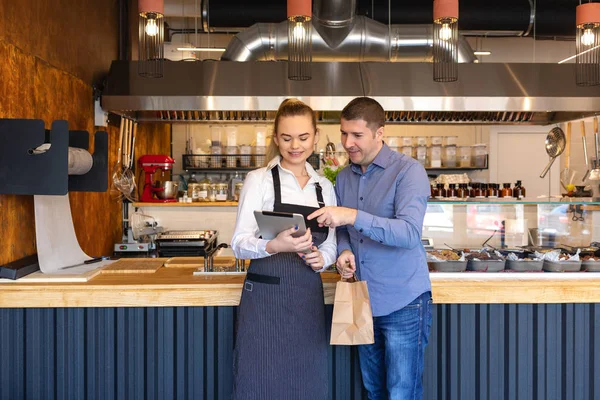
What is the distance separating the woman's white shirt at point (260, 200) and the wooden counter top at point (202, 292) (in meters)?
0.53

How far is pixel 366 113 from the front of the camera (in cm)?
219

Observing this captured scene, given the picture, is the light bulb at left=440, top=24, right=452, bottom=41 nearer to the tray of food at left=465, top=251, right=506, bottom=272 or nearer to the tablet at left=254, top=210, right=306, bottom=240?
the tray of food at left=465, top=251, right=506, bottom=272

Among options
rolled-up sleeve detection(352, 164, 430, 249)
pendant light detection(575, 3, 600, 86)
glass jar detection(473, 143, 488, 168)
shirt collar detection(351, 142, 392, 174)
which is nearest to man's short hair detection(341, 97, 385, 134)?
shirt collar detection(351, 142, 392, 174)

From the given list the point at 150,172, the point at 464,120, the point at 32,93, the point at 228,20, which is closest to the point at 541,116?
the point at 464,120

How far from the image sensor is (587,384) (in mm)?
2736

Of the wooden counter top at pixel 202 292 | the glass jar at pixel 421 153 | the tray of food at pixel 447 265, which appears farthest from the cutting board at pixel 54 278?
the glass jar at pixel 421 153

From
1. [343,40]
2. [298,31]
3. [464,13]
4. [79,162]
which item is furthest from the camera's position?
[464,13]

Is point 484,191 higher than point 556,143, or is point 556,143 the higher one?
point 556,143

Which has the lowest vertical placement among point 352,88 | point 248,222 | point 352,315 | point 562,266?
point 352,315

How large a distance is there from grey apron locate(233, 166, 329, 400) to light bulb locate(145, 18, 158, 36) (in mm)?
1632

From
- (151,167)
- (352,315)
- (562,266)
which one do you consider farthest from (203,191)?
A: (352,315)

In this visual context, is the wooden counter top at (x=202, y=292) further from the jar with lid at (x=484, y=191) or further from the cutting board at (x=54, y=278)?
the jar with lid at (x=484, y=191)

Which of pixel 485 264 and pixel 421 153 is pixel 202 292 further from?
pixel 421 153

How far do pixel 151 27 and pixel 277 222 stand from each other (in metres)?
1.93
